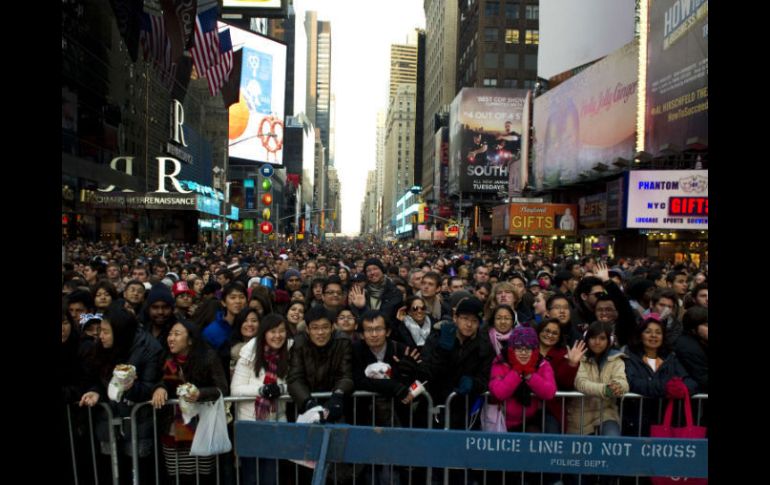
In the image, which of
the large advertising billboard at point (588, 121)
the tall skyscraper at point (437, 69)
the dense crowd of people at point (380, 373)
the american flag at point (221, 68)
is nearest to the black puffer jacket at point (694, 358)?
the dense crowd of people at point (380, 373)

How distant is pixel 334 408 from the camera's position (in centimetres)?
449

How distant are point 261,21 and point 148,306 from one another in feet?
355

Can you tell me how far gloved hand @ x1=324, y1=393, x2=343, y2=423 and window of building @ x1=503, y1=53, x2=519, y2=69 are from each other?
97717 millimetres

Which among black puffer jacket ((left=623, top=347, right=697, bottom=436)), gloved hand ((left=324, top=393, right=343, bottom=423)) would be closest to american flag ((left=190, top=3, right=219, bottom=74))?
gloved hand ((left=324, top=393, right=343, bottom=423))

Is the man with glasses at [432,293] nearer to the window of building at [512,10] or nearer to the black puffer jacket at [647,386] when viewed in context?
the black puffer jacket at [647,386]

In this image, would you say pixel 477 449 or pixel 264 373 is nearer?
pixel 477 449

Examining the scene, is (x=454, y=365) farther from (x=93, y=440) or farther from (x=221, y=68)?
(x=221, y=68)

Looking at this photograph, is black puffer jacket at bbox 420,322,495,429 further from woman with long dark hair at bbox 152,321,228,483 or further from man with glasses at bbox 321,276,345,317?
man with glasses at bbox 321,276,345,317

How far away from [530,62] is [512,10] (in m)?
8.96

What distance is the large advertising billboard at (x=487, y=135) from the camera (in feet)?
280

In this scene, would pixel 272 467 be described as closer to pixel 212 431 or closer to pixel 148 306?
pixel 212 431

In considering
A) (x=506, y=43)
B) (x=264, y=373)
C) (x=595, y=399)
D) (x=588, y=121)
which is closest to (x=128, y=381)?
(x=264, y=373)

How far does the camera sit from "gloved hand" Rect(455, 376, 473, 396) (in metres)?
4.86

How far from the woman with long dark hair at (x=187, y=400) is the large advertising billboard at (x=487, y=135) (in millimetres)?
83666
